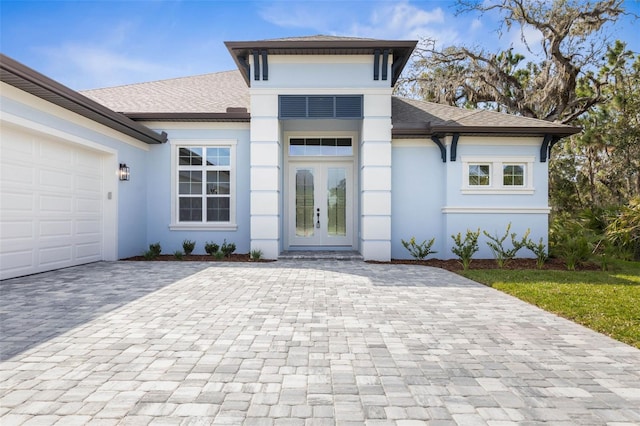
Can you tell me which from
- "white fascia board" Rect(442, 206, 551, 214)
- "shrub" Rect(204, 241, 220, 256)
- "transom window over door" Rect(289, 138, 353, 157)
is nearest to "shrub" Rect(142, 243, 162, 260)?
"shrub" Rect(204, 241, 220, 256)

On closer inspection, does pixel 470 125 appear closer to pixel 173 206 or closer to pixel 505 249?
pixel 505 249

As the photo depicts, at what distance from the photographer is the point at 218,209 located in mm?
9656

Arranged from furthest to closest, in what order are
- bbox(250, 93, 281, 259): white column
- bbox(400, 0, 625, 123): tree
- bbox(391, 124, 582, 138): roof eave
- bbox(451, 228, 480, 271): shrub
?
1. bbox(400, 0, 625, 123): tree
2. bbox(391, 124, 582, 138): roof eave
3. bbox(250, 93, 281, 259): white column
4. bbox(451, 228, 480, 271): shrub

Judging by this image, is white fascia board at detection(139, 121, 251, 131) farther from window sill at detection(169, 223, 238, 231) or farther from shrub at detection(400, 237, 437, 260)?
shrub at detection(400, 237, 437, 260)

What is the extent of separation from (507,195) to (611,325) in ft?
19.4

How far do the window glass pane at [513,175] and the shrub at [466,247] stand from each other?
1.74 m

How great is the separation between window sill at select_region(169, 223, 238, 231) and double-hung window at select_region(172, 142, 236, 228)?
3.4 inches

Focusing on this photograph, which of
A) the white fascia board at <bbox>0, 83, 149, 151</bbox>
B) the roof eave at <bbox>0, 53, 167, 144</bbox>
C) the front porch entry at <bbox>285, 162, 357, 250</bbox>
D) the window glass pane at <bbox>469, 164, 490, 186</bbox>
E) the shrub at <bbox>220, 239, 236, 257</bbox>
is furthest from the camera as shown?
the front porch entry at <bbox>285, 162, 357, 250</bbox>

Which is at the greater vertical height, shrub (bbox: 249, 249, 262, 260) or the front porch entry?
the front porch entry

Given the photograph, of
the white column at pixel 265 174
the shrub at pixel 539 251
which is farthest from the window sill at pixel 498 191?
the white column at pixel 265 174

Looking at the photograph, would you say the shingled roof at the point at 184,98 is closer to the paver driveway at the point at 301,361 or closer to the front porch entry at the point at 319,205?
the front porch entry at the point at 319,205

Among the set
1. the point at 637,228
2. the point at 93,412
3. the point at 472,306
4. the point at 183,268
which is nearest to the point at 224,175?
the point at 183,268

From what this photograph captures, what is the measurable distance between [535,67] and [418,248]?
11622 mm

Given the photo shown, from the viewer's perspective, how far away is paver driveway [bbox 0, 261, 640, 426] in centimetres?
216
